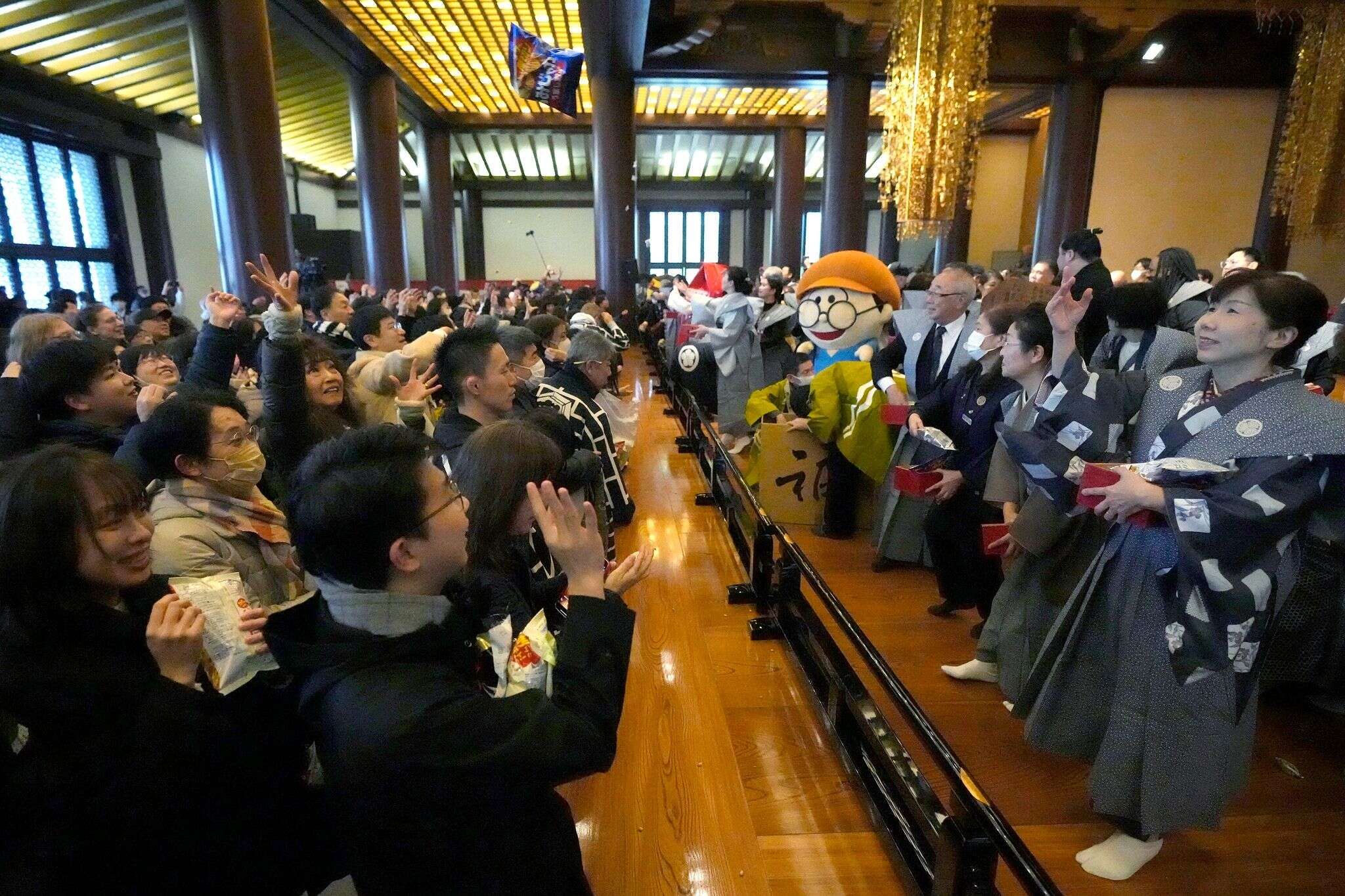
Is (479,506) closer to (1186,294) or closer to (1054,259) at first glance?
(1186,294)

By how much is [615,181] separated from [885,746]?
11.1m

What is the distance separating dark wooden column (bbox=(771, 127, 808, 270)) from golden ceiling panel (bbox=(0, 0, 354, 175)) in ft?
30.6

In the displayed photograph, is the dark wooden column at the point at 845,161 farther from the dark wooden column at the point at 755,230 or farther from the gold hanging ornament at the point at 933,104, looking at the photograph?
the dark wooden column at the point at 755,230

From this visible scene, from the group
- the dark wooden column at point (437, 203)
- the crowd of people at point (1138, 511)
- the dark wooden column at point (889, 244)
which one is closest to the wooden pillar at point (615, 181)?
the dark wooden column at point (437, 203)

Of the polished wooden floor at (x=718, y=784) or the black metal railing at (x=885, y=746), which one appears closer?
the black metal railing at (x=885, y=746)

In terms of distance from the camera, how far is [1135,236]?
424 inches

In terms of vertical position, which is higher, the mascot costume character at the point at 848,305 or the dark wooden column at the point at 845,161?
the dark wooden column at the point at 845,161

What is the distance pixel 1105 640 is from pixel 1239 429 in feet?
2.07

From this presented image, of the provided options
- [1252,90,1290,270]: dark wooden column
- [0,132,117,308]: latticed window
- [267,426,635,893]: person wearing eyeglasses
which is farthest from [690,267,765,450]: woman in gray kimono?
[0,132,117,308]: latticed window

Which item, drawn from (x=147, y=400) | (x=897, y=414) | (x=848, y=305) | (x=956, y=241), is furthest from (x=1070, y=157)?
(x=147, y=400)

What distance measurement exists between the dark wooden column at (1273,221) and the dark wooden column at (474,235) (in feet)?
64.5

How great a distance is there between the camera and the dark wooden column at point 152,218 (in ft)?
39.2

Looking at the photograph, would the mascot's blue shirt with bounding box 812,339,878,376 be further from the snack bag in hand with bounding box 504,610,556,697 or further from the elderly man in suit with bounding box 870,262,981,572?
the snack bag in hand with bounding box 504,610,556,697

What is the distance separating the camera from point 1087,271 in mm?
3068
